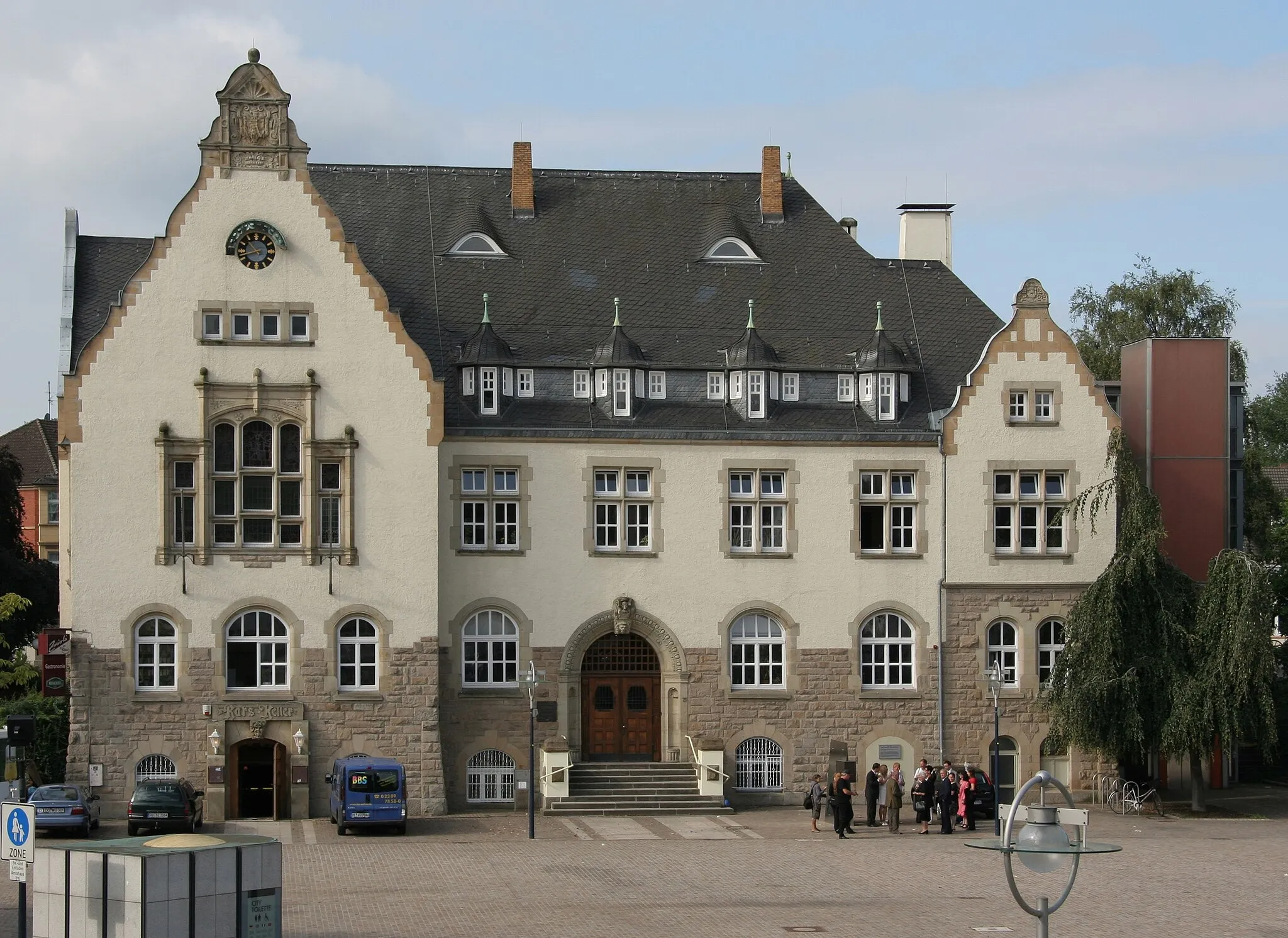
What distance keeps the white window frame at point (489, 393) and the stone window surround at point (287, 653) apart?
6571 mm

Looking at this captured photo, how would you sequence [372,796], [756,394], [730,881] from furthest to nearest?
[756,394] → [372,796] → [730,881]

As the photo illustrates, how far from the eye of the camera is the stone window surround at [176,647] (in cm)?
4291

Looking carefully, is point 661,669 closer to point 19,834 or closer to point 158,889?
point 19,834

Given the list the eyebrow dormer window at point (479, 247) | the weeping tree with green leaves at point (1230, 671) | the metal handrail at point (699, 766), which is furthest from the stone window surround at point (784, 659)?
the eyebrow dormer window at point (479, 247)

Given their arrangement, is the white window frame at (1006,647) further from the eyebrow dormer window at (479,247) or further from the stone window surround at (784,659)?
the eyebrow dormer window at (479,247)

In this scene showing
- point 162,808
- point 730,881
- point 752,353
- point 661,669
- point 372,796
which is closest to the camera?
point 730,881

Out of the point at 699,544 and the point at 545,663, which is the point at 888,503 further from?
the point at 545,663

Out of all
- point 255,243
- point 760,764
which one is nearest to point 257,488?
point 255,243

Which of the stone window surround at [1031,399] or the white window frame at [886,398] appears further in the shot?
the white window frame at [886,398]

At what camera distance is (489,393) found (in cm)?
4584

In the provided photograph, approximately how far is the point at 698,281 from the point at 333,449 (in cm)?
1090

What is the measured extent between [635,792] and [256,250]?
14796 millimetres

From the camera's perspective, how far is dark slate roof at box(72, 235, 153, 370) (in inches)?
1801

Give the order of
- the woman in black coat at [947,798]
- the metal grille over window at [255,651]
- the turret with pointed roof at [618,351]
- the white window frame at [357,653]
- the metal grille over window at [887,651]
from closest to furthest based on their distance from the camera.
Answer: the woman in black coat at [947,798] < the metal grille over window at [255,651] < the white window frame at [357,653] < the turret with pointed roof at [618,351] < the metal grille over window at [887,651]
